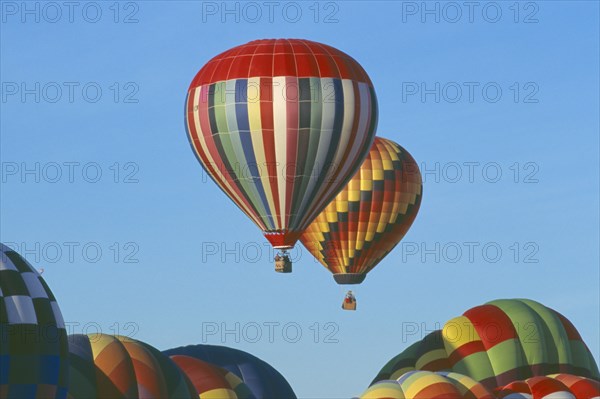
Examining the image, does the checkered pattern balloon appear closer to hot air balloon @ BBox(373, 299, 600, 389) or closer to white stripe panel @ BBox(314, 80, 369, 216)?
white stripe panel @ BBox(314, 80, 369, 216)

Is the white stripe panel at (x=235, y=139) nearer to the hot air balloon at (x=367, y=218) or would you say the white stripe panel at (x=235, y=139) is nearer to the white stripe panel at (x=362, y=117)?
the white stripe panel at (x=362, y=117)

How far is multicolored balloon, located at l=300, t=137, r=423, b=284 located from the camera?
182 feet

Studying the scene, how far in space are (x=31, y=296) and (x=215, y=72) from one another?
1298 centimetres

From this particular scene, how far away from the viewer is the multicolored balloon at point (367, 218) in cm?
5547

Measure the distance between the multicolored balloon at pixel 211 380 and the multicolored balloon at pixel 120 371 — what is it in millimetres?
1792

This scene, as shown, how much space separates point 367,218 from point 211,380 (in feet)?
45.3

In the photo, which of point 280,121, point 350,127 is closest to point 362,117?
point 350,127

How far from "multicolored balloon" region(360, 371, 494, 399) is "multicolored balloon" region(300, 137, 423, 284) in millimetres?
15454

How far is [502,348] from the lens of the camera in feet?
151

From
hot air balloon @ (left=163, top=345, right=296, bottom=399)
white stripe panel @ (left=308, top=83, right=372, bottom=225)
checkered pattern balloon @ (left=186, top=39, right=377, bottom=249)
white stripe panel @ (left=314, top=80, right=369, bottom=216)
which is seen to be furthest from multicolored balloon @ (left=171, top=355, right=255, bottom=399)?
white stripe panel @ (left=308, top=83, right=372, bottom=225)

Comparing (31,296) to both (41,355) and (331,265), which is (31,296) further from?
(331,265)

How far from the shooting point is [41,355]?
35.4 meters

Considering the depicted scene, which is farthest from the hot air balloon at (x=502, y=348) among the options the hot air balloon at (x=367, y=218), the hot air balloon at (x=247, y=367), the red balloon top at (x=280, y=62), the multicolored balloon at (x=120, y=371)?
the hot air balloon at (x=367, y=218)

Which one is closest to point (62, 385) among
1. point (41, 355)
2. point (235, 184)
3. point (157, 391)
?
point (41, 355)
